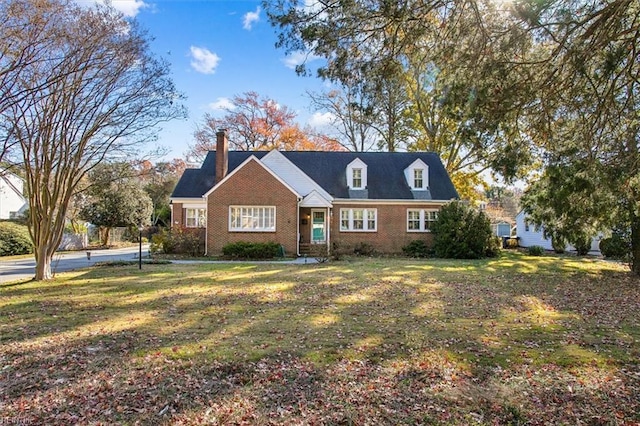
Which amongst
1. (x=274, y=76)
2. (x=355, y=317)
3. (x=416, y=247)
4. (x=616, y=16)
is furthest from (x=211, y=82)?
(x=416, y=247)

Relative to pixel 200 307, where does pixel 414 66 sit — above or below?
above

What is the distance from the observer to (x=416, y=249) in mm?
22641

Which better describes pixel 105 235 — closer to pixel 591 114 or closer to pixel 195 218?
pixel 195 218

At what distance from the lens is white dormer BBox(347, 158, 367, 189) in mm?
24216

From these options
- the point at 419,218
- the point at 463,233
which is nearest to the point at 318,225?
the point at 419,218

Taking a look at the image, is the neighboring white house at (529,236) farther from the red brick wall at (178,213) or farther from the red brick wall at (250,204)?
the red brick wall at (178,213)

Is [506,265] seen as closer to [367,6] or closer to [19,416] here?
[367,6]

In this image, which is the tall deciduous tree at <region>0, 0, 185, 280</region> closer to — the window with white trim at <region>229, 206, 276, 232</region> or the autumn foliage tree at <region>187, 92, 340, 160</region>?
the window with white trim at <region>229, 206, 276, 232</region>

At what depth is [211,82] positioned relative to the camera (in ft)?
48.5

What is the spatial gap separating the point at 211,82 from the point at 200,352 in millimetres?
11671

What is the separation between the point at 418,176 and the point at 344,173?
4531 mm

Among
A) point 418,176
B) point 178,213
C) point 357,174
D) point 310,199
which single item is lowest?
point 178,213

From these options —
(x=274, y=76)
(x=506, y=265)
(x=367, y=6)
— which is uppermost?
(x=274, y=76)

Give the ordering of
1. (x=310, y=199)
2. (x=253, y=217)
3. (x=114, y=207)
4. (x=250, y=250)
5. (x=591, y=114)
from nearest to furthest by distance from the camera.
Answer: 1. (x=591, y=114)
2. (x=250, y=250)
3. (x=253, y=217)
4. (x=310, y=199)
5. (x=114, y=207)
